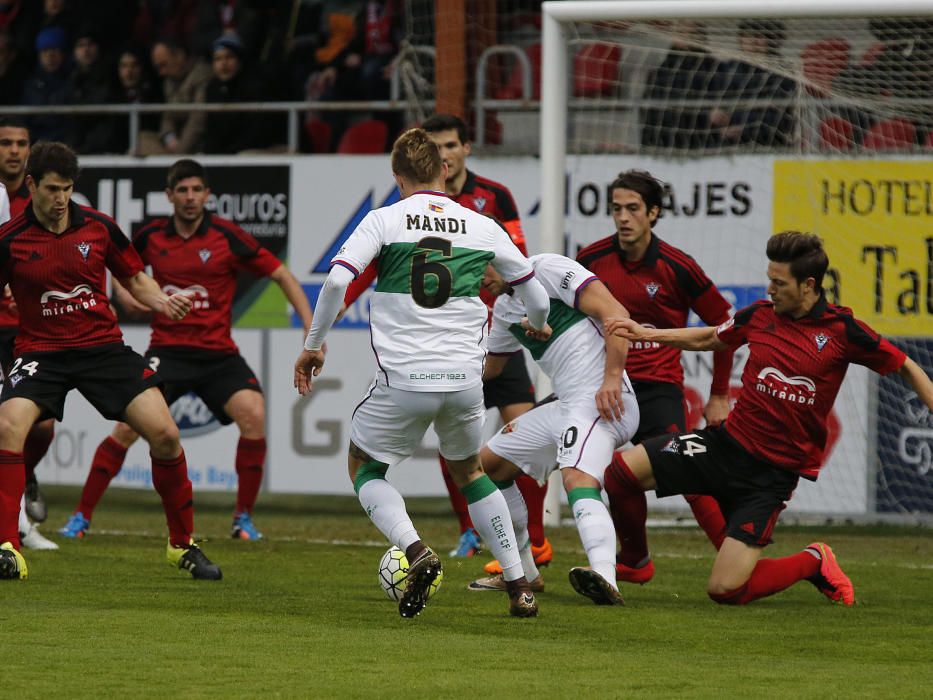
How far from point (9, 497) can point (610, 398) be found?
2967mm

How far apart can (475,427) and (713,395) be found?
1894 mm

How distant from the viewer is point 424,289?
6.68 m

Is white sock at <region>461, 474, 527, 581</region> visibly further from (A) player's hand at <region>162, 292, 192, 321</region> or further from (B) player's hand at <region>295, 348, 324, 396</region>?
(A) player's hand at <region>162, 292, 192, 321</region>

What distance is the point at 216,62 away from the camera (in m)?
14.4

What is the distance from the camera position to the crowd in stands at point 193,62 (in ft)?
47.0

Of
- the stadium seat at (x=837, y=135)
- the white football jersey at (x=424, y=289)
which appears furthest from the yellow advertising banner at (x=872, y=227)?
the white football jersey at (x=424, y=289)

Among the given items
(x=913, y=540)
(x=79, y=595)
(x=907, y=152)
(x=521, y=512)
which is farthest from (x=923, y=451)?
(x=79, y=595)

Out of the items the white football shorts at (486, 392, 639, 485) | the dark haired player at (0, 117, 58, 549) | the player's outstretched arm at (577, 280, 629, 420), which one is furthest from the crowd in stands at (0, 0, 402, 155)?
the player's outstretched arm at (577, 280, 629, 420)

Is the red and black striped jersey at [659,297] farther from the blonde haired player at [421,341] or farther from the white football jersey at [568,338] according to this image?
the blonde haired player at [421,341]

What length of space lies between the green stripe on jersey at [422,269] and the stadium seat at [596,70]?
237 inches

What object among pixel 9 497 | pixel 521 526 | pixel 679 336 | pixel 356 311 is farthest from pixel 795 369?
pixel 356 311

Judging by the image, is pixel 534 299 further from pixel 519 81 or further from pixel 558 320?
pixel 519 81

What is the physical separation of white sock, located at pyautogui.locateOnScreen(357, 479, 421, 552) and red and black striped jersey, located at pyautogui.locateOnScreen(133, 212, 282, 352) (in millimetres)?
3616

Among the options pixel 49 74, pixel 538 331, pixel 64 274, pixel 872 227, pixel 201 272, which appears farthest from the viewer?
pixel 49 74
